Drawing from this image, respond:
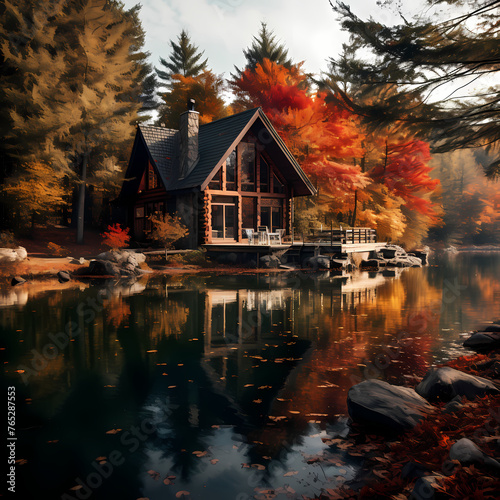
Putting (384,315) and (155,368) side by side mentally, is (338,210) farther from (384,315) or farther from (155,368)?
(155,368)

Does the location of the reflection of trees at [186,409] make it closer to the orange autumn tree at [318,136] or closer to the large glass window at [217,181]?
the large glass window at [217,181]

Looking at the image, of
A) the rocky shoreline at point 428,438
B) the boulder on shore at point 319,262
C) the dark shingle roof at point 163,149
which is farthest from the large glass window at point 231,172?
the rocky shoreline at point 428,438

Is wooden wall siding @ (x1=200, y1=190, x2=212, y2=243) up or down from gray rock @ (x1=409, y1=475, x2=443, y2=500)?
up

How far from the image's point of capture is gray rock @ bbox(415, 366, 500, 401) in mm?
5520

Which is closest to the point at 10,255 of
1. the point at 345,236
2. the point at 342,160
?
the point at 345,236

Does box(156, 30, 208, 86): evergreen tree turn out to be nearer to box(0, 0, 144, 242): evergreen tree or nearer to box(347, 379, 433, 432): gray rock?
box(0, 0, 144, 242): evergreen tree

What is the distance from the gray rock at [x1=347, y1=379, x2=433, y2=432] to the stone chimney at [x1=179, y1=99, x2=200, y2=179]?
2188 cm

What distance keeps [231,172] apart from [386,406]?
22303 millimetres

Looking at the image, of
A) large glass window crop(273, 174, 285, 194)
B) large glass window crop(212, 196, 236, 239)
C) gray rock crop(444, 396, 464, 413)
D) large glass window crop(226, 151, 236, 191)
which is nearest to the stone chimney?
large glass window crop(226, 151, 236, 191)

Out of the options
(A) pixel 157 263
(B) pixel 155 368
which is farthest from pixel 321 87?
(A) pixel 157 263

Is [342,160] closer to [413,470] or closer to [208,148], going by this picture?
[208,148]

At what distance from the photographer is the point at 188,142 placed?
2595 centimetres

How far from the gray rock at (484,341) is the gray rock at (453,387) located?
2.57 metres

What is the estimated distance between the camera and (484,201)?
54594 millimetres
